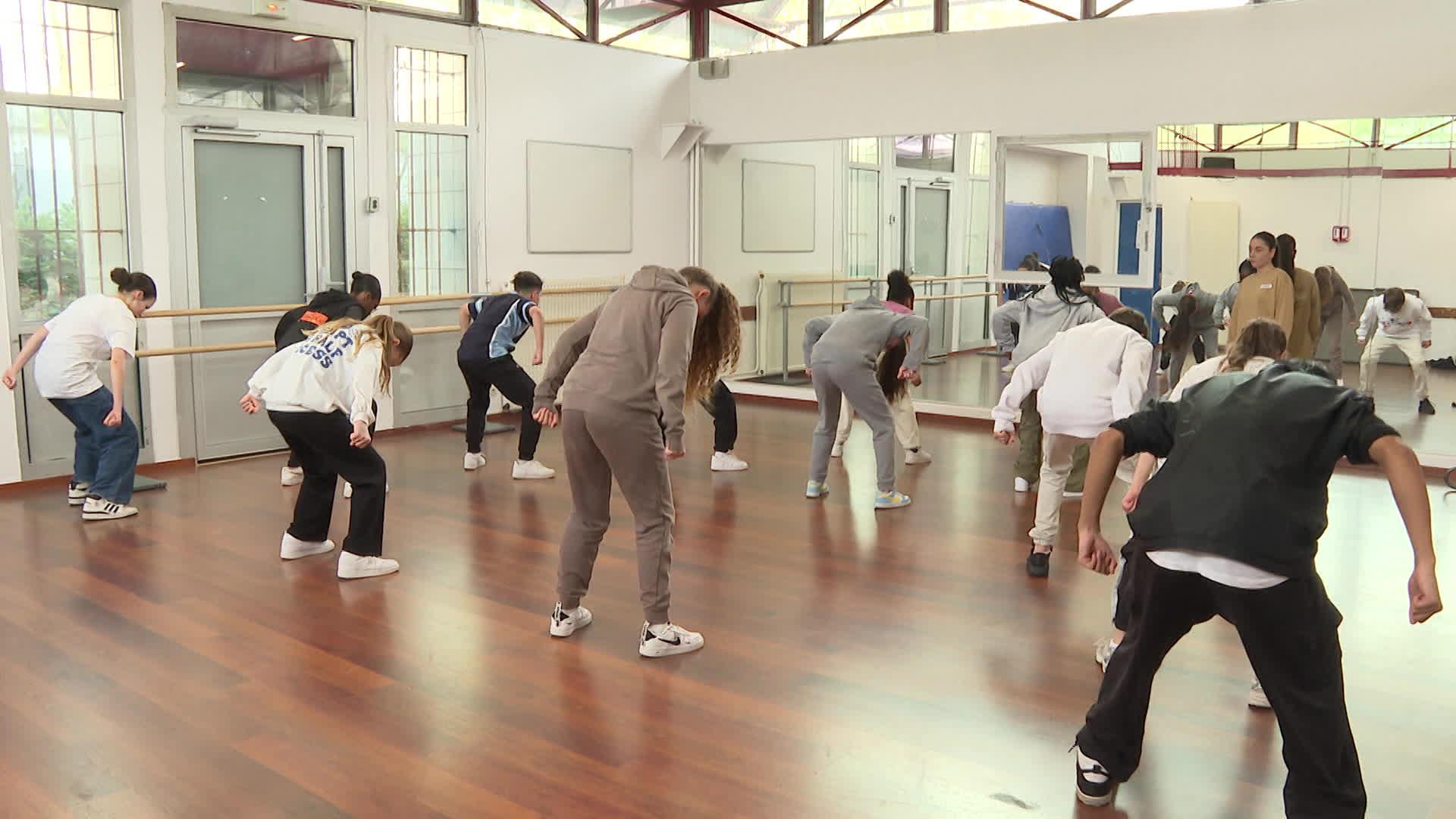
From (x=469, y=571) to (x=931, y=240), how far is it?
28.5 feet

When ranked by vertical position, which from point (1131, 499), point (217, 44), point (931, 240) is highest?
point (217, 44)

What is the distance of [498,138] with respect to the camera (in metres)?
9.95

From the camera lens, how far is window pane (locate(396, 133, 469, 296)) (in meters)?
9.40

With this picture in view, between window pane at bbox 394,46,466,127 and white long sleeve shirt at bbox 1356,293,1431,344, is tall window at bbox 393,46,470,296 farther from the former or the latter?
white long sleeve shirt at bbox 1356,293,1431,344

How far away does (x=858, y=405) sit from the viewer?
6.69 meters

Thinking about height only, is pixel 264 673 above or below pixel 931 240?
below

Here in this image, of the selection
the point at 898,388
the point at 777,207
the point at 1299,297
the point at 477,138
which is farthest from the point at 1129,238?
the point at 477,138

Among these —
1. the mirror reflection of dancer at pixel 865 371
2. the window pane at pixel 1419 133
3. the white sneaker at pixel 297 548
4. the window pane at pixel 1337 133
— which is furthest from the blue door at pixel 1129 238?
the white sneaker at pixel 297 548

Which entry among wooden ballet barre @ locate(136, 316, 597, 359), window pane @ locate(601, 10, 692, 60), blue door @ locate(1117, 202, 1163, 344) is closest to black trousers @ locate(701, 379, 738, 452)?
wooden ballet barre @ locate(136, 316, 597, 359)

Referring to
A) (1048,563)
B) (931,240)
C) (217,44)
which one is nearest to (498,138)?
(217,44)

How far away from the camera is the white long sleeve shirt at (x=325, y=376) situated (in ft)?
17.2

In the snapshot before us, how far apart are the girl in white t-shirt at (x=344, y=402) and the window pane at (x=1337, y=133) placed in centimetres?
707

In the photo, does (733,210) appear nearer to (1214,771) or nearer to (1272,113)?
(1272,113)

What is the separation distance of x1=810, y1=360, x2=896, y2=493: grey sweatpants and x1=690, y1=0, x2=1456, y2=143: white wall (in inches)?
145
